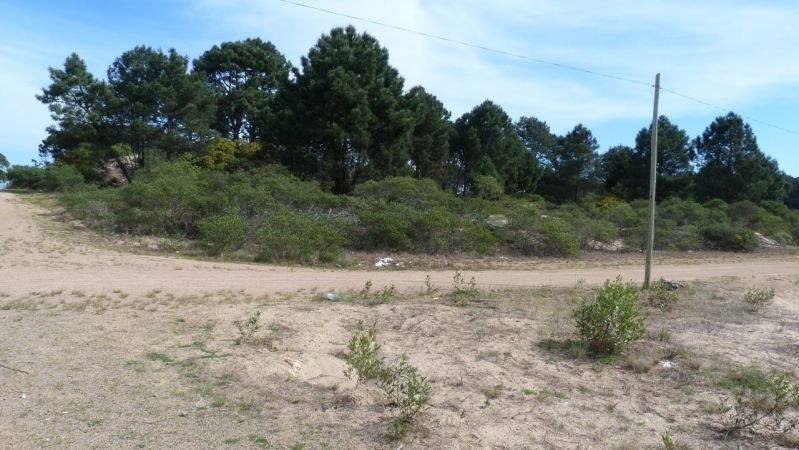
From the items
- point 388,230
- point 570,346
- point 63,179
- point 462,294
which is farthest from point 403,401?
point 63,179

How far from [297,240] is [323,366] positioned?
32.1ft

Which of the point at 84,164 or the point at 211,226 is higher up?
the point at 84,164

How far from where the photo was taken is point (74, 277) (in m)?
11.5

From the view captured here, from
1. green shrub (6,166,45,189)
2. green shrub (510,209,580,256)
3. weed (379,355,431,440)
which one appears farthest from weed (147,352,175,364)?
green shrub (6,166,45,189)

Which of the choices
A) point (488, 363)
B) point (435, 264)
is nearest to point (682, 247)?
point (435, 264)

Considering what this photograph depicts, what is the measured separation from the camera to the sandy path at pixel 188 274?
10961 mm

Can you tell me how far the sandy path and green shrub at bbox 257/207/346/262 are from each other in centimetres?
110

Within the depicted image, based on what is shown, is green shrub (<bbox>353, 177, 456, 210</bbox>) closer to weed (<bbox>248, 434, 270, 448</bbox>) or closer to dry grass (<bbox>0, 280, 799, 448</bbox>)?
dry grass (<bbox>0, 280, 799, 448</bbox>)

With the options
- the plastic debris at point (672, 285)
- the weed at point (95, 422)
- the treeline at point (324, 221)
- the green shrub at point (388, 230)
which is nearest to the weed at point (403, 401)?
the weed at point (95, 422)

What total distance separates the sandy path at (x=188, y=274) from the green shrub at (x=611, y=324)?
5165 millimetres

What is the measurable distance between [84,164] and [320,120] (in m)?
18.1

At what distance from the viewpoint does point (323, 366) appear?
6695mm

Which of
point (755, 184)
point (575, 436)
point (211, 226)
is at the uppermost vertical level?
point (755, 184)

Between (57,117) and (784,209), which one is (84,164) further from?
(784,209)
